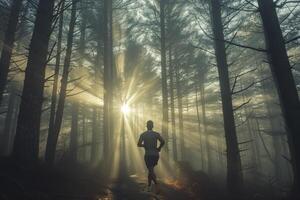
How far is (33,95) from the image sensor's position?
18.3 ft

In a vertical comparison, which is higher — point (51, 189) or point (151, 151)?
point (151, 151)

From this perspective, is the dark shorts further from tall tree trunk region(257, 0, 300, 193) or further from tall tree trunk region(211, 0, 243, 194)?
tall tree trunk region(257, 0, 300, 193)

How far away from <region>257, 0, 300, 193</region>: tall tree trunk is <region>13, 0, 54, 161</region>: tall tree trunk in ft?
15.6

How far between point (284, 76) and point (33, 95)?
5.01m

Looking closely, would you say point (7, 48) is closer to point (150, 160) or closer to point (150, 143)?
point (150, 143)

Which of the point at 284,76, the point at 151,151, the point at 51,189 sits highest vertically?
the point at 284,76

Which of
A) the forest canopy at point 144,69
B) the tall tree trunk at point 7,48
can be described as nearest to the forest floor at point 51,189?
the forest canopy at point 144,69

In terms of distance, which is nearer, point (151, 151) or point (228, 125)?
point (151, 151)

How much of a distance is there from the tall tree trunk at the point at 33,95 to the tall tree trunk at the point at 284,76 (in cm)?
474

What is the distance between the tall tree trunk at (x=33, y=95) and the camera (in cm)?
536

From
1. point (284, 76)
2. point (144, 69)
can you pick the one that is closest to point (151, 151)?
point (284, 76)

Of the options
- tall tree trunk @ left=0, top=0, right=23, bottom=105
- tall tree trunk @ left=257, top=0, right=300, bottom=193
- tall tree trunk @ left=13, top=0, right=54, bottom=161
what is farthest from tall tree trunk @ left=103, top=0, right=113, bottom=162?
tall tree trunk @ left=257, top=0, right=300, bottom=193

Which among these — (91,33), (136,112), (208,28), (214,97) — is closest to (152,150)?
(208,28)

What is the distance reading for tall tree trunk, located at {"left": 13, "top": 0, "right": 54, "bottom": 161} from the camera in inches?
211
